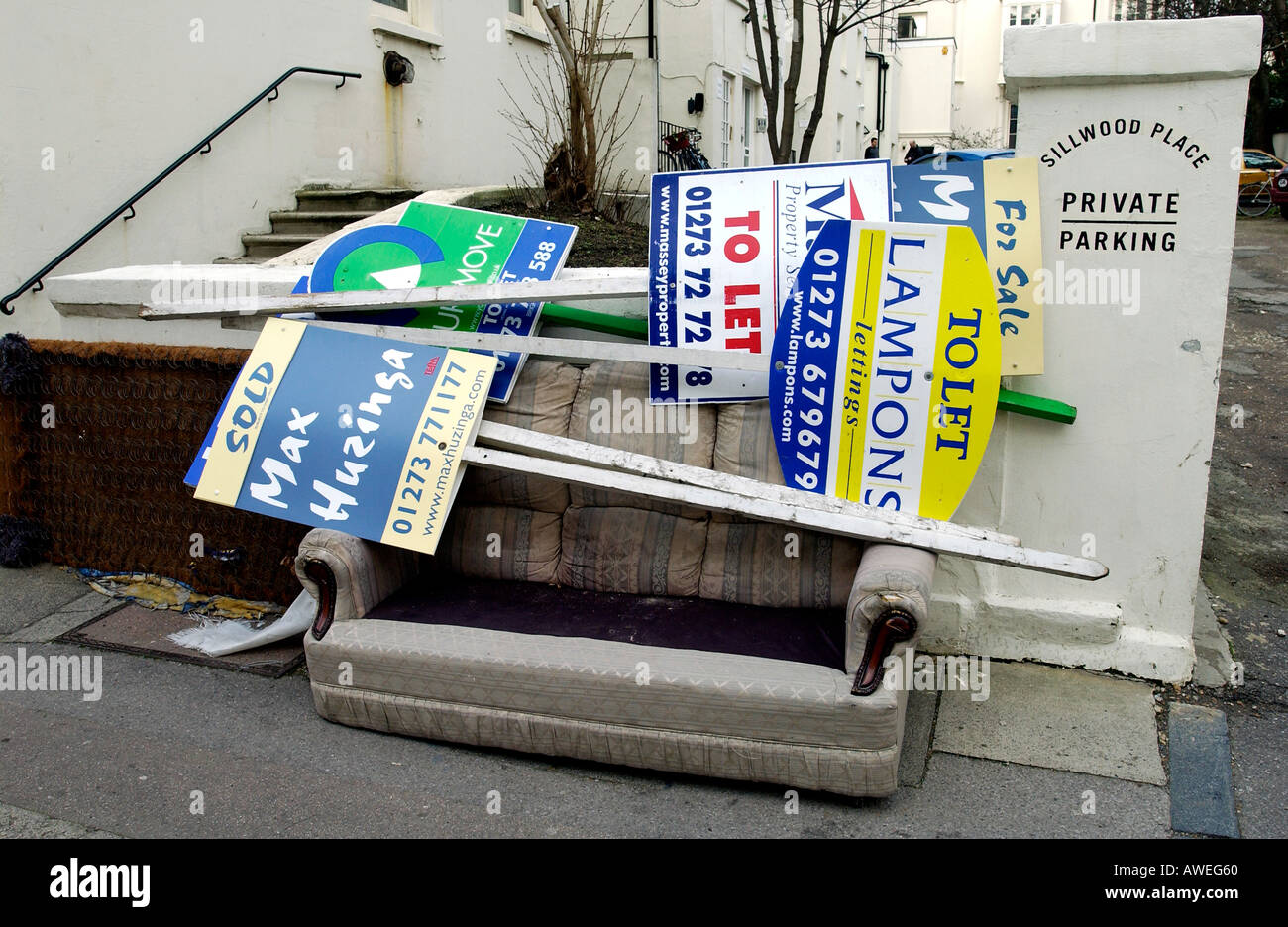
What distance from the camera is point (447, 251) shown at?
435cm

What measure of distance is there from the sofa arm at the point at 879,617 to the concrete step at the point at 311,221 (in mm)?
5849

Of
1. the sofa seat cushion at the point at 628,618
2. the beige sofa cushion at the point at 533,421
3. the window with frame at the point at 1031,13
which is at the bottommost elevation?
the sofa seat cushion at the point at 628,618

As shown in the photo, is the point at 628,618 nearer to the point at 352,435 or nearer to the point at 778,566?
the point at 778,566

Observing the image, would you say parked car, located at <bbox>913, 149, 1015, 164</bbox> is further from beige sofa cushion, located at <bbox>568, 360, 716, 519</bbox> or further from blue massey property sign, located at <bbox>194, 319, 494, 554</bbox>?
blue massey property sign, located at <bbox>194, 319, 494, 554</bbox>

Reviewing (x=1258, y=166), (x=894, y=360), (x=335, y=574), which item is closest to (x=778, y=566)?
(x=894, y=360)

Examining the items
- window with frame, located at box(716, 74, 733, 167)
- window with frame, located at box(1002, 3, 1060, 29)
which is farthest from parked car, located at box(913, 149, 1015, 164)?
window with frame, located at box(1002, 3, 1060, 29)

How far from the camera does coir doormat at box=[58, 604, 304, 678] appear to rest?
4.22 m

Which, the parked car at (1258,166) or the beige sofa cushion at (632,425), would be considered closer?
the beige sofa cushion at (632,425)

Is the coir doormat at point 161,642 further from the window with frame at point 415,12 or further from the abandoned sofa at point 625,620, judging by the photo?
the window with frame at point 415,12

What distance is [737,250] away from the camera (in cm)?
385

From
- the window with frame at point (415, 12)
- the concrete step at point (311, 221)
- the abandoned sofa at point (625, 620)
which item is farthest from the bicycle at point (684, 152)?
the abandoned sofa at point (625, 620)

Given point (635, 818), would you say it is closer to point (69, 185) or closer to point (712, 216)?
point (712, 216)

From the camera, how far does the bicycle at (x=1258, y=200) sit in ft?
71.2

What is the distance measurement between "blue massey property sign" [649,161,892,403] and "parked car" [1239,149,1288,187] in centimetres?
2261
